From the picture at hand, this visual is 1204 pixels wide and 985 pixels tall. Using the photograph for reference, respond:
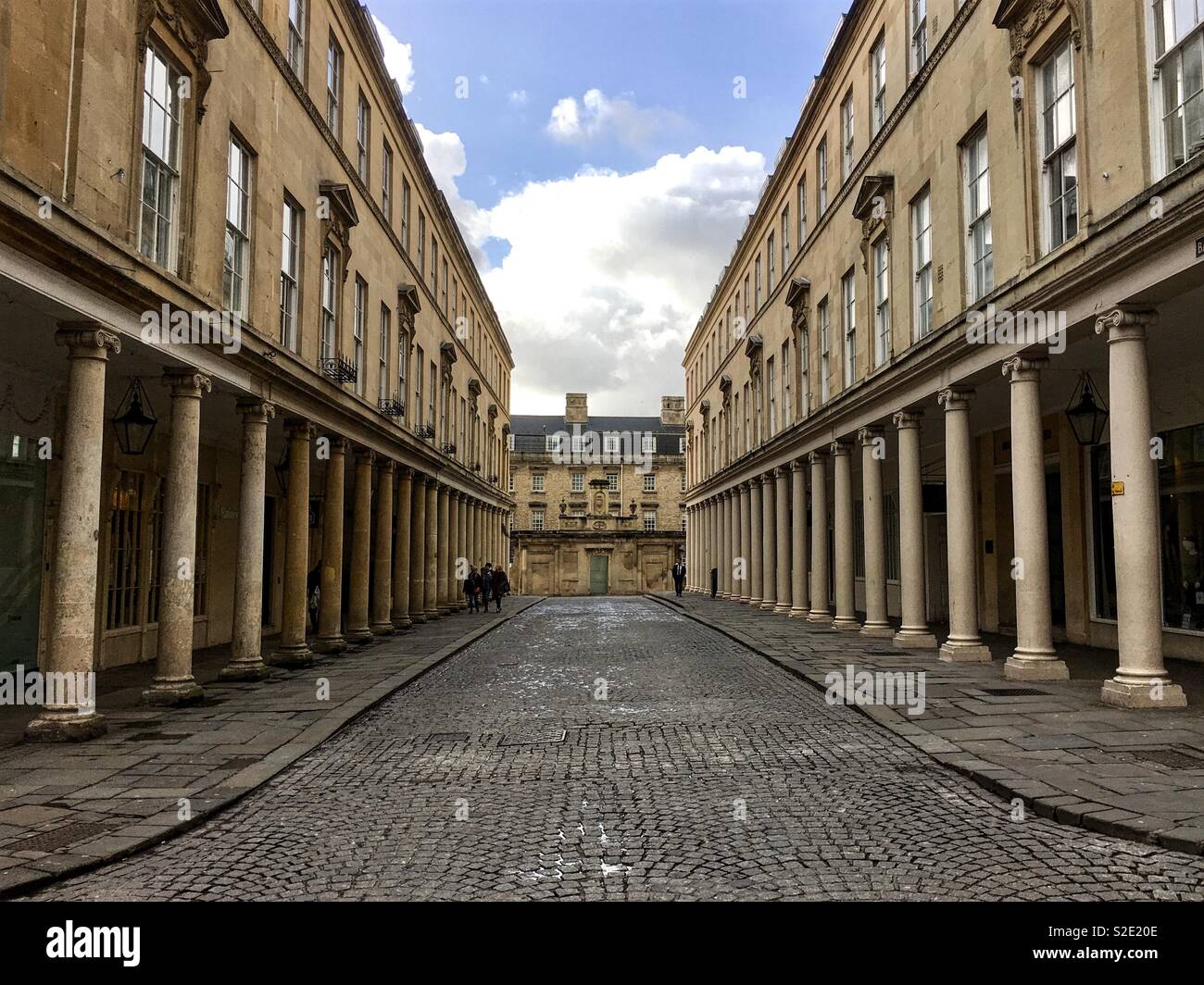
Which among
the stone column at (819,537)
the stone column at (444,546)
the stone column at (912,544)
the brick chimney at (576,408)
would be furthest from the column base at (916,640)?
the brick chimney at (576,408)

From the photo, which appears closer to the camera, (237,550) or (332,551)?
(237,550)

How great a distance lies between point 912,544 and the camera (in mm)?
16234

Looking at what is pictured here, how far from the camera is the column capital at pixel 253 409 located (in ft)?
44.4

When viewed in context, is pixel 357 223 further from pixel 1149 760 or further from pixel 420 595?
pixel 1149 760

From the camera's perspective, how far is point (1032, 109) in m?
12.2

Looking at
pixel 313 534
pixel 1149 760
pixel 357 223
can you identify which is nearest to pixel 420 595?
pixel 313 534

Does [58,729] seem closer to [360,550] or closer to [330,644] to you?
[330,644]

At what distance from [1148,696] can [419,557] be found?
2069 centimetres

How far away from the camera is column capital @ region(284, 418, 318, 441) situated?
15.7 meters

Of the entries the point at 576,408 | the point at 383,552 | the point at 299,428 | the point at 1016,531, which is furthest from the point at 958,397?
the point at 576,408

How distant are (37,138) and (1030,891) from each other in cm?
1003

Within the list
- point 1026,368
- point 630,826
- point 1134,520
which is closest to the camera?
point 630,826

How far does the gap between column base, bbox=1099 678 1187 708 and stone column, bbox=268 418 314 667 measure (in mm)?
12171

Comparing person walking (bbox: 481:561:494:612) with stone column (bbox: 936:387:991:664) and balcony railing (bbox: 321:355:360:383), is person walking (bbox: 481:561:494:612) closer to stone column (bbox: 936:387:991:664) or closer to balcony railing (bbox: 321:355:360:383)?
balcony railing (bbox: 321:355:360:383)
